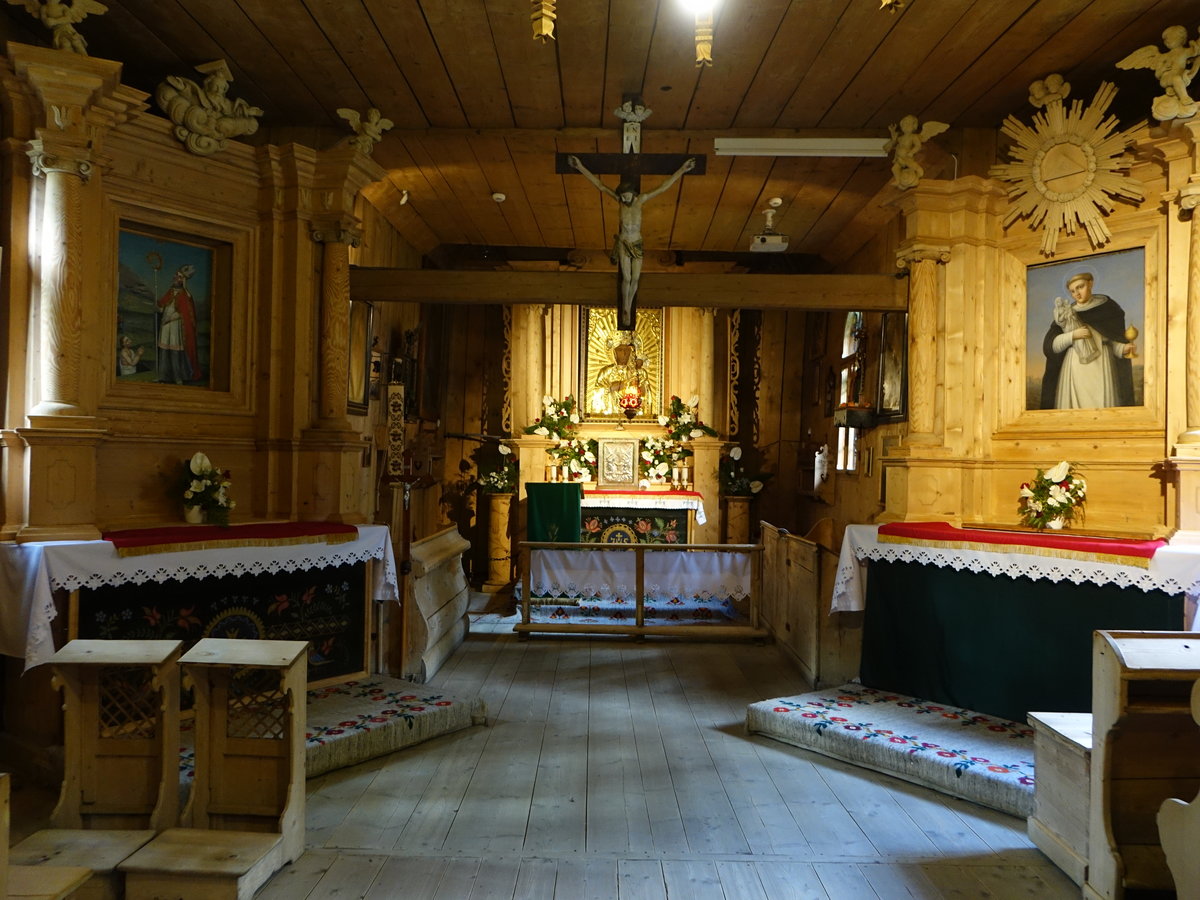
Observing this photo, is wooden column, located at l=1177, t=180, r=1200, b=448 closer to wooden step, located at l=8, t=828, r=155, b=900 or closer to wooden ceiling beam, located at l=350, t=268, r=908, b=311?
wooden ceiling beam, located at l=350, t=268, r=908, b=311

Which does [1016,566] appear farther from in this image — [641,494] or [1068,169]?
[641,494]

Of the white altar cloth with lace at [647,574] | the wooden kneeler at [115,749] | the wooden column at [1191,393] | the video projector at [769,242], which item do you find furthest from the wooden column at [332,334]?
the wooden column at [1191,393]

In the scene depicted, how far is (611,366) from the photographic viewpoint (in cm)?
1053

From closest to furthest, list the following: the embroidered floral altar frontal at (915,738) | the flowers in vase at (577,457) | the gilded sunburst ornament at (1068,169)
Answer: the embroidered floral altar frontal at (915,738), the gilded sunburst ornament at (1068,169), the flowers in vase at (577,457)

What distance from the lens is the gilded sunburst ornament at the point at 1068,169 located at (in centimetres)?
502

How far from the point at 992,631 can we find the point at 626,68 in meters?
3.98

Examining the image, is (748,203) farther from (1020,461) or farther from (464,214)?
(1020,461)

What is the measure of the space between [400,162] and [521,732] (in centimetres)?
452

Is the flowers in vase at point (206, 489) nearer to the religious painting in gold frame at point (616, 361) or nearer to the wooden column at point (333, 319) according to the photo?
the wooden column at point (333, 319)

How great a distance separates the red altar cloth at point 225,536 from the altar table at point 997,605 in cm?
320

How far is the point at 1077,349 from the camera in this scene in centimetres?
529

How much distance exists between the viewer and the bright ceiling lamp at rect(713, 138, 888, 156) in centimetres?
596

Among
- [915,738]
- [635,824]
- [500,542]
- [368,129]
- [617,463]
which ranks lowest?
[635,824]

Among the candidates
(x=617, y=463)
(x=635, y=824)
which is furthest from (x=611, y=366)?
(x=635, y=824)
